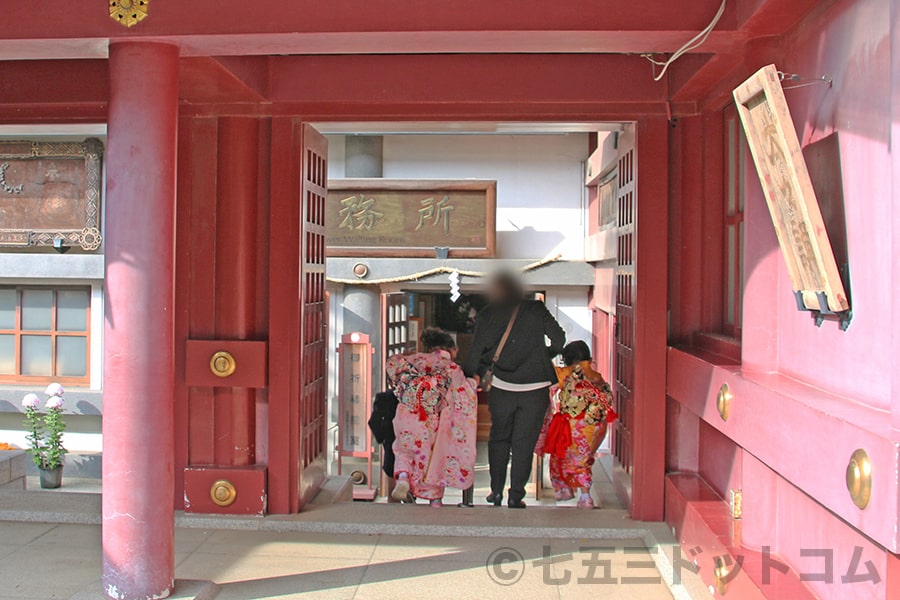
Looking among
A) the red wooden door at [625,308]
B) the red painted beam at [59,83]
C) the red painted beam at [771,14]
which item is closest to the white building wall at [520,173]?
the red wooden door at [625,308]

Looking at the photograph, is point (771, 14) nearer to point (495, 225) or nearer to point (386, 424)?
point (386, 424)

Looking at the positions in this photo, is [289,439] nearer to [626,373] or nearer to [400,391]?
[400,391]

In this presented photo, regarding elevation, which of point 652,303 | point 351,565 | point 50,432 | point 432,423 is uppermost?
point 652,303

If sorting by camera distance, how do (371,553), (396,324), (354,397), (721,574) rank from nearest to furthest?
1. (721,574)
2. (371,553)
3. (354,397)
4. (396,324)

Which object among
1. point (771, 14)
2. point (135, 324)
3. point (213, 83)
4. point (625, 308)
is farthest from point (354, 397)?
point (771, 14)

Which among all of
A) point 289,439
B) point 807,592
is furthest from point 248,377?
point 807,592

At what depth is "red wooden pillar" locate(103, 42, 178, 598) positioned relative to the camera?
3916 millimetres

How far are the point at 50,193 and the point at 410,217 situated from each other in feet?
12.6

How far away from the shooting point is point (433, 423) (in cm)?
636

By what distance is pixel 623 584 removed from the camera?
4.43 meters

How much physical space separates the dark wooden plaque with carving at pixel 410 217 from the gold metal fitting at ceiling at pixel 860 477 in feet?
25.9

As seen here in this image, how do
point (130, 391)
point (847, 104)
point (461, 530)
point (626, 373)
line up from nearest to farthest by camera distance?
point (847, 104), point (130, 391), point (461, 530), point (626, 373)

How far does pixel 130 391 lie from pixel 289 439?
5.48 ft

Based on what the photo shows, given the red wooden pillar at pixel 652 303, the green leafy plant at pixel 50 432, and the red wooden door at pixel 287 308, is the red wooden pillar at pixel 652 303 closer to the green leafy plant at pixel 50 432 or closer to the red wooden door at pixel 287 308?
the red wooden door at pixel 287 308
